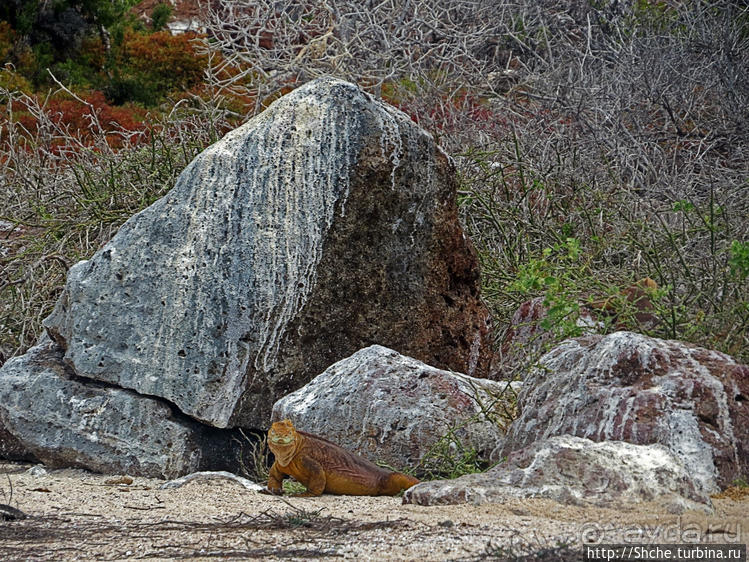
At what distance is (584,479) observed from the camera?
4.00m

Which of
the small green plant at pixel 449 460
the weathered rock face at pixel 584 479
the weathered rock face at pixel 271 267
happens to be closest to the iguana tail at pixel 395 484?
the small green plant at pixel 449 460

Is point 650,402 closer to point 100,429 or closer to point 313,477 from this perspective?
point 313,477

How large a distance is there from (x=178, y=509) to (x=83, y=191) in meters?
4.83

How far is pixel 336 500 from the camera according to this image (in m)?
4.74

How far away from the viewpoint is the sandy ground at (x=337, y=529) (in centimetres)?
332

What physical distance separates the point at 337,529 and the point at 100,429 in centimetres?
269

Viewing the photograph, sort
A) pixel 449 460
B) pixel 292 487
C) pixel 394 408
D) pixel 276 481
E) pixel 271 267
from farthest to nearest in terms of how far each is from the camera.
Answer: pixel 271 267
pixel 394 408
pixel 449 460
pixel 292 487
pixel 276 481

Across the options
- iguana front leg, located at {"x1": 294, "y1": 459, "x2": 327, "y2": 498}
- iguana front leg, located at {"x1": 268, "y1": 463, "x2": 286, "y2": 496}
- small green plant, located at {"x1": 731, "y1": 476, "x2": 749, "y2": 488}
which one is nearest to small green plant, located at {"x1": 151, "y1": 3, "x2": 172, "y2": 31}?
iguana front leg, located at {"x1": 268, "y1": 463, "x2": 286, "y2": 496}

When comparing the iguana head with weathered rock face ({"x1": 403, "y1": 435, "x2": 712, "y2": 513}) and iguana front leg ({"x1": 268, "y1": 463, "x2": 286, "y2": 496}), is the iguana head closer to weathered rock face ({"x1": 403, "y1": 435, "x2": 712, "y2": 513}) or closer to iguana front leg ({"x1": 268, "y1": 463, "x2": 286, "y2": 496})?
iguana front leg ({"x1": 268, "y1": 463, "x2": 286, "y2": 496})

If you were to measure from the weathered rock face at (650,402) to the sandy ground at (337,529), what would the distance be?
333 mm

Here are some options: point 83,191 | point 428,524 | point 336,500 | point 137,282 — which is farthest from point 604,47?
point 428,524

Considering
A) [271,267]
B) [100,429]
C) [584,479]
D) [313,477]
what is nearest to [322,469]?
[313,477]

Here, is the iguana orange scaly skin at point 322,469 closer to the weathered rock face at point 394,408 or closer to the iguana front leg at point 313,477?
the iguana front leg at point 313,477

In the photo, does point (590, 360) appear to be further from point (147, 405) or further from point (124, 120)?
point (124, 120)
